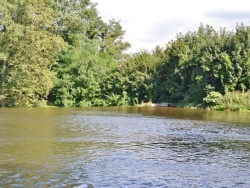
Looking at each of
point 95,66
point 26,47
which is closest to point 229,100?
point 95,66

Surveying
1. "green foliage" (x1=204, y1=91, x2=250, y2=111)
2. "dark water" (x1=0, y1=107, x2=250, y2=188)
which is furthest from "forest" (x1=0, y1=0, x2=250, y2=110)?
"dark water" (x1=0, y1=107, x2=250, y2=188)

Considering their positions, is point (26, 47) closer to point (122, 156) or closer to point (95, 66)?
point (95, 66)

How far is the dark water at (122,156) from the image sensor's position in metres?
12.4

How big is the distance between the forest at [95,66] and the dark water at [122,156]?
23619 mm

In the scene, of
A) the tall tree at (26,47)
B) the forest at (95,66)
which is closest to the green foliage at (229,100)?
the forest at (95,66)

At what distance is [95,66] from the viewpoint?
58469mm

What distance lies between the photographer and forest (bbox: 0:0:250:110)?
159ft

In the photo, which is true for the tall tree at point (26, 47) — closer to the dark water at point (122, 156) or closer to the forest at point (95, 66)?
the forest at point (95, 66)

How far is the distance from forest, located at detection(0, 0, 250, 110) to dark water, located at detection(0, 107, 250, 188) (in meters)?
23.6

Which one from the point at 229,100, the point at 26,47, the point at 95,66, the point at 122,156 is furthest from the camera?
the point at 95,66

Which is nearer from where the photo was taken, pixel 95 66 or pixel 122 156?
pixel 122 156

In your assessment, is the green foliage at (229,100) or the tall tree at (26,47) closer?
the green foliage at (229,100)

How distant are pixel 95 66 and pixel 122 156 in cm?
4277

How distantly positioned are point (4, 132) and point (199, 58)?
34.8 m
